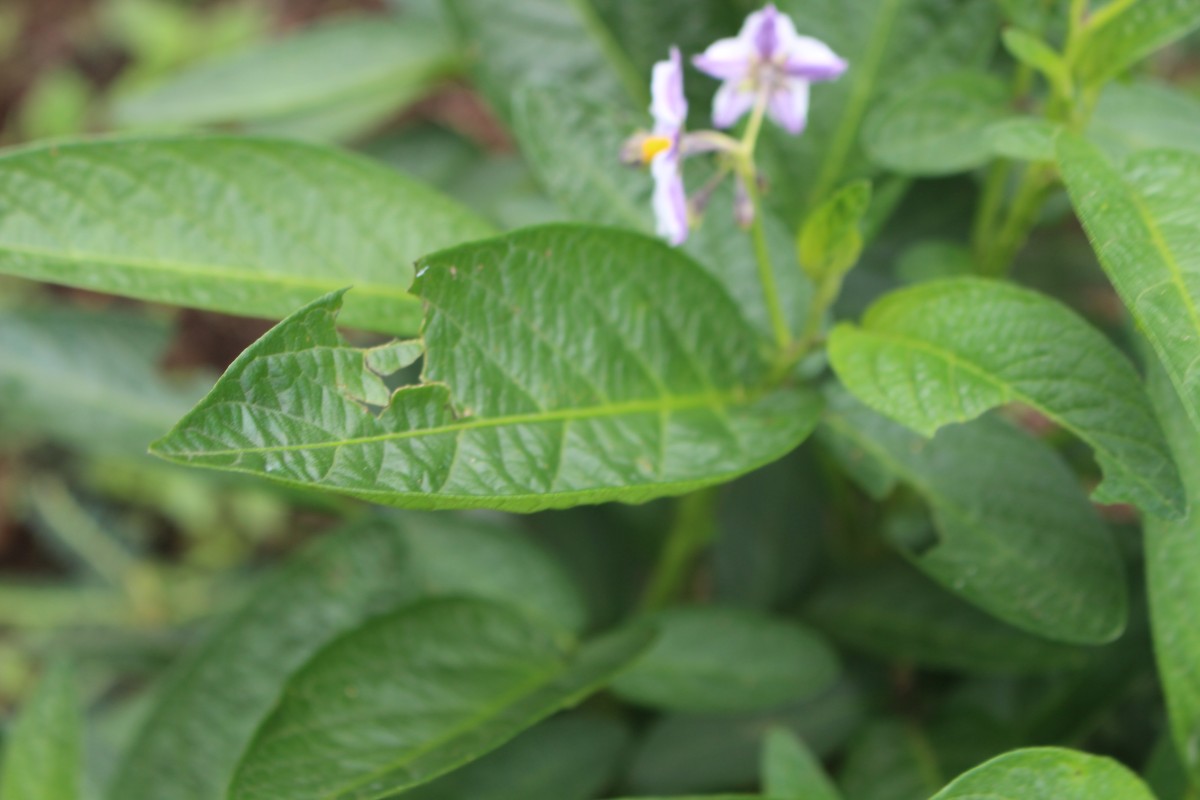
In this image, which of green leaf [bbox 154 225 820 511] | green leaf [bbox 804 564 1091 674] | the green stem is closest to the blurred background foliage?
green leaf [bbox 804 564 1091 674]

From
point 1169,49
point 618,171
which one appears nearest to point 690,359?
point 618,171

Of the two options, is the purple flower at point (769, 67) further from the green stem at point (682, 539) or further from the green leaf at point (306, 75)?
the green leaf at point (306, 75)

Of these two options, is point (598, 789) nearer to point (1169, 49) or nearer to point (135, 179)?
point (135, 179)

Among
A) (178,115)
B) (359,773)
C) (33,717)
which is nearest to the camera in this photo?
(359,773)

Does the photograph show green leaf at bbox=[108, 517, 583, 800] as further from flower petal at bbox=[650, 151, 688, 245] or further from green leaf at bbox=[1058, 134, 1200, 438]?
green leaf at bbox=[1058, 134, 1200, 438]

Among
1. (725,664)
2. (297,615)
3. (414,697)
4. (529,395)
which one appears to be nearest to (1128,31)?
(529,395)

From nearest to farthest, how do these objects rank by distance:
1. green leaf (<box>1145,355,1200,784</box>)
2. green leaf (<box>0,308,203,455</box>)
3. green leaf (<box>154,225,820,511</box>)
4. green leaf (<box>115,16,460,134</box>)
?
green leaf (<box>154,225,820,511</box>), green leaf (<box>1145,355,1200,784</box>), green leaf (<box>0,308,203,455</box>), green leaf (<box>115,16,460,134</box>)
